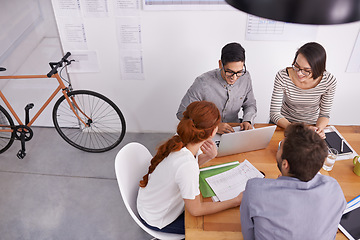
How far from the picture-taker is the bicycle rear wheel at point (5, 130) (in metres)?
2.79

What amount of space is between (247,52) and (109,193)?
70.7 inches

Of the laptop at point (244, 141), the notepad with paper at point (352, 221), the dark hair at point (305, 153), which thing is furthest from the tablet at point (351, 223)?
the laptop at point (244, 141)

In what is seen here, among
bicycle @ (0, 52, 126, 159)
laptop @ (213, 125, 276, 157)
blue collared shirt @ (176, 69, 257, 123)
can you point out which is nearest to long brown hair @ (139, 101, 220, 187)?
laptop @ (213, 125, 276, 157)

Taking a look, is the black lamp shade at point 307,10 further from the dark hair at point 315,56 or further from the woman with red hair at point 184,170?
the dark hair at point 315,56

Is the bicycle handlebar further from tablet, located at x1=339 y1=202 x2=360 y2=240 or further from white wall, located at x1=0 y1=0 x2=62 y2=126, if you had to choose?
tablet, located at x1=339 y1=202 x2=360 y2=240

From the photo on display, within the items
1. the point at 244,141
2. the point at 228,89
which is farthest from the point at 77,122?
the point at 244,141

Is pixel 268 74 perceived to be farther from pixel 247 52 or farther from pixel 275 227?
pixel 275 227

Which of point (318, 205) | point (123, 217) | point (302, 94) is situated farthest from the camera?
point (123, 217)

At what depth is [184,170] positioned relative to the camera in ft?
4.49

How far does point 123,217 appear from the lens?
240cm

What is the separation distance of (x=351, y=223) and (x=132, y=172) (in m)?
1.18

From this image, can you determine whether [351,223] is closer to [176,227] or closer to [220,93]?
[176,227]

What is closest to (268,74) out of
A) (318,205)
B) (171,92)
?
(171,92)

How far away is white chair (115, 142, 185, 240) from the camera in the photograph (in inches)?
62.2
